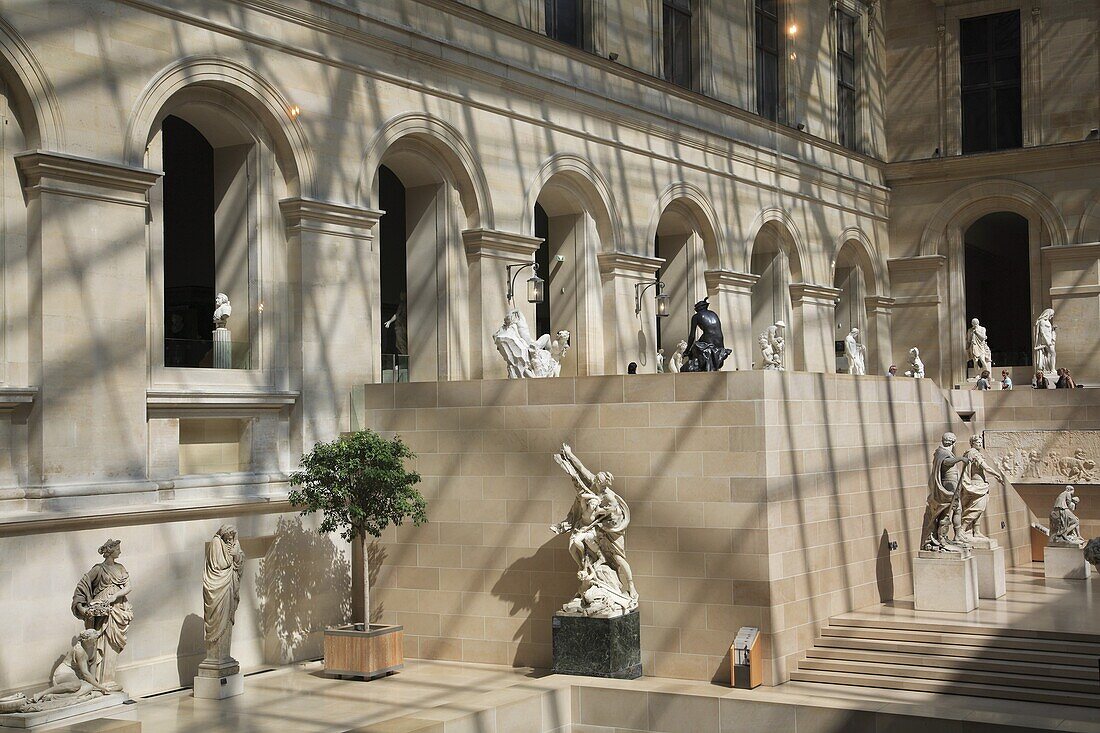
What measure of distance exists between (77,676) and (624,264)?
51.2ft

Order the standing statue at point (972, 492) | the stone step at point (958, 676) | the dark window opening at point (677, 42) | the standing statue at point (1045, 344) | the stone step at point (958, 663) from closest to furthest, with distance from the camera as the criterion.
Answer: the stone step at point (958, 676) → the stone step at point (958, 663) → the standing statue at point (972, 492) → the dark window opening at point (677, 42) → the standing statue at point (1045, 344)

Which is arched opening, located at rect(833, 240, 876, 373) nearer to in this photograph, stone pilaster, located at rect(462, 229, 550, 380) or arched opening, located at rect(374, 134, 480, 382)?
stone pilaster, located at rect(462, 229, 550, 380)

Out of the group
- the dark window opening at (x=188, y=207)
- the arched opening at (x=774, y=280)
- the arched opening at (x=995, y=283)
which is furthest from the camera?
the arched opening at (x=995, y=283)

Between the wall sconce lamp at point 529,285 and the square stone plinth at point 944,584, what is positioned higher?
the wall sconce lamp at point 529,285

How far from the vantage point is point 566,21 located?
88.7ft

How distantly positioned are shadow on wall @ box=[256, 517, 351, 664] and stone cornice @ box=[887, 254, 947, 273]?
80.2 ft

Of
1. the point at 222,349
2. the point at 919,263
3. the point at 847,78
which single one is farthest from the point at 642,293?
the point at 847,78

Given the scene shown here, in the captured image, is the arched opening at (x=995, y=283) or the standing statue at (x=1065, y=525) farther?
the arched opening at (x=995, y=283)

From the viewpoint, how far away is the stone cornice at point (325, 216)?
65.4 ft

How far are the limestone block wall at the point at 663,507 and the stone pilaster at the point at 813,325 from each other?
13767 millimetres

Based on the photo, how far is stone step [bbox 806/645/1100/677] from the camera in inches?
658

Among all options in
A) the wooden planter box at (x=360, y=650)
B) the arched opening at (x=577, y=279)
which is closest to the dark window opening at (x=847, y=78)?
the arched opening at (x=577, y=279)

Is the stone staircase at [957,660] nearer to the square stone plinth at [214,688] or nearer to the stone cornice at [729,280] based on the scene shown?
the square stone plinth at [214,688]

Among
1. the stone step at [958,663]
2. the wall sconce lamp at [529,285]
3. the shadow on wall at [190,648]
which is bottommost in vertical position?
the stone step at [958,663]
